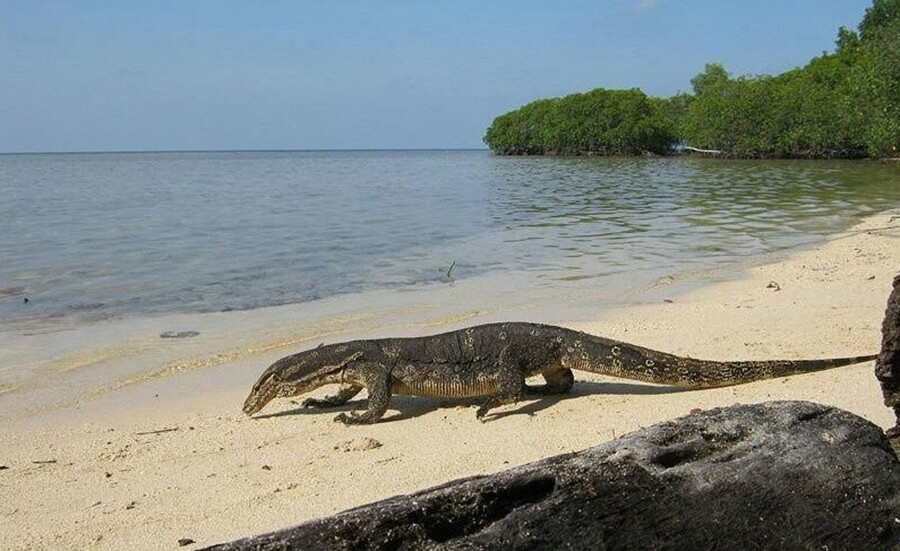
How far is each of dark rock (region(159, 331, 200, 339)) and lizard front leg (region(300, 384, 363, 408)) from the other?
4.15 metres

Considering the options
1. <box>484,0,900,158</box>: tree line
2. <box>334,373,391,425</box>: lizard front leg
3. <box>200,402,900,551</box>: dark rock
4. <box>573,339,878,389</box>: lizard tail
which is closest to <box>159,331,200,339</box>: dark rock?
<box>334,373,391,425</box>: lizard front leg

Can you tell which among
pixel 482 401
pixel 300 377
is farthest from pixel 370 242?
pixel 482 401

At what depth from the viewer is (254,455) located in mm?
6914

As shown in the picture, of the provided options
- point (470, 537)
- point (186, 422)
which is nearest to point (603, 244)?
point (186, 422)

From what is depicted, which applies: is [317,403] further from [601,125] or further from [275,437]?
[601,125]

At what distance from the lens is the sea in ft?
43.6

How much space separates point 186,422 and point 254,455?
1362mm

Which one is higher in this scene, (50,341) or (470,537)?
(470,537)

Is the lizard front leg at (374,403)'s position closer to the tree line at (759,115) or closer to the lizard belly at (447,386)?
the lizard belly at (447,386)

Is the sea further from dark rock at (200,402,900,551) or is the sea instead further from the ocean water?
dark rock at (200,402,900,551)

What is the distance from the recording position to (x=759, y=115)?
86.0 meters

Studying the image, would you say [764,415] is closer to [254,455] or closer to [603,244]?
[254,455]

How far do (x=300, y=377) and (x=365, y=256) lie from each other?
12.4 metres

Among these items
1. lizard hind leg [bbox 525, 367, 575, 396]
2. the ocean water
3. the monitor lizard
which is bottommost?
the ocean water
